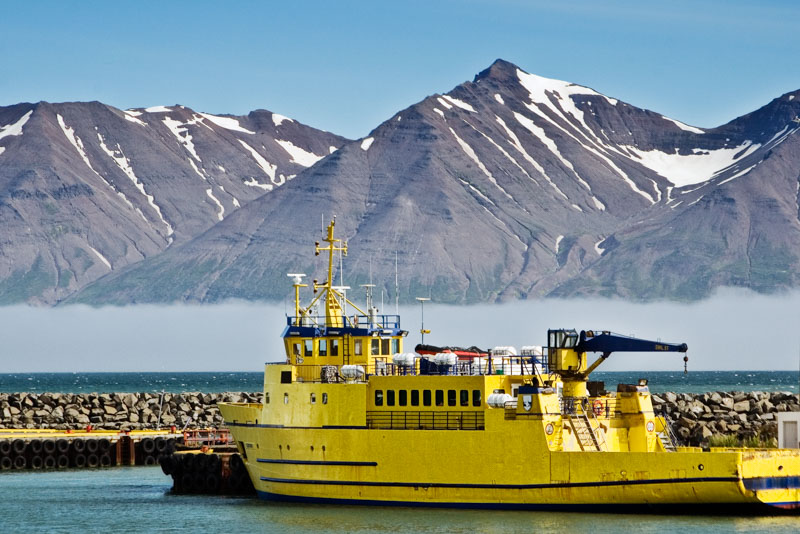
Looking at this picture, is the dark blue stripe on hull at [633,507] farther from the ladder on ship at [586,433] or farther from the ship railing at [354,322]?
the ship railing at [354,322]

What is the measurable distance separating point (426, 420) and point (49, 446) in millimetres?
22740

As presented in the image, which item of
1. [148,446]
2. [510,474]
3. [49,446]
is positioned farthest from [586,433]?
[49,446]

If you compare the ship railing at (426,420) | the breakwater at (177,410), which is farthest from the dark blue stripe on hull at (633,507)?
the breakwater at (177,410)

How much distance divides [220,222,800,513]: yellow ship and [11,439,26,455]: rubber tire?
17.4 meters

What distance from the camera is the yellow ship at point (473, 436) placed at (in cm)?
3416

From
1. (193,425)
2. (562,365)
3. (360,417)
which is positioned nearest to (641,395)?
(562,365)

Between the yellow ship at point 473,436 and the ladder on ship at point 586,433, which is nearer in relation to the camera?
the yellow ship at point 473,436

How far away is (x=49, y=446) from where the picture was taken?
177 ft

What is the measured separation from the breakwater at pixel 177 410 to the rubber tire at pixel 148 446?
20.5 ft

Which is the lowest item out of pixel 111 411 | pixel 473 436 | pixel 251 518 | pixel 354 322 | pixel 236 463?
pixel 251 518

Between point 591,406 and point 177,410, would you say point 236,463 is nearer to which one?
point 591,406

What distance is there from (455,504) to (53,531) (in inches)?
426

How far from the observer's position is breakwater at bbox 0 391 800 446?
62812 millimetres

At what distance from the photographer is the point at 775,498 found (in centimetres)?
3400
